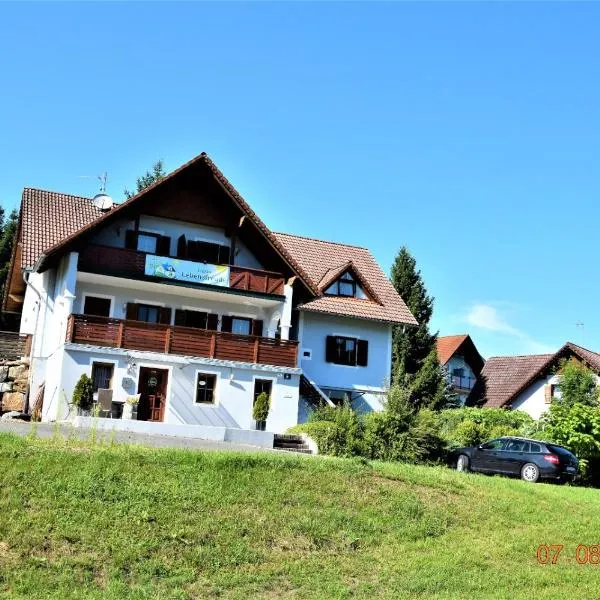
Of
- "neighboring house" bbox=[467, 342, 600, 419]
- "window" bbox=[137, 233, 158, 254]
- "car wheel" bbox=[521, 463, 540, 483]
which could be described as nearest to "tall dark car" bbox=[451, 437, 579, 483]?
"car wheel" bbox=[521, 463, 540, 483]

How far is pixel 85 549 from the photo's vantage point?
1280 centimetres

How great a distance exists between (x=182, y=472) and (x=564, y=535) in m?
7.32

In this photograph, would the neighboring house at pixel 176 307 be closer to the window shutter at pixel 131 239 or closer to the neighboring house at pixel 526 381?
the window shutter at pixel 131 239

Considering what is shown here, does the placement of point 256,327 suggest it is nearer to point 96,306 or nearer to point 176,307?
point 176,307

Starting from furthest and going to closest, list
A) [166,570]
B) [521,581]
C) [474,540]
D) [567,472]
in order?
[567,472] < [474,540] < [521,581] < [166,570]

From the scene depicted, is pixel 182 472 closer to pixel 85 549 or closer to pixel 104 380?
pixel 85 549

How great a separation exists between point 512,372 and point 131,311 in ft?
103

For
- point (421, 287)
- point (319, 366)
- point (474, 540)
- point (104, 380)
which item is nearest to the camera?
point (474, 540)

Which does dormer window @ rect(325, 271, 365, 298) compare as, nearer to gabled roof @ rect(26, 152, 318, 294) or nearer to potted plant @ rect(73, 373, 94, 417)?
gabled roof @ rect(26, 152, 318, 294)

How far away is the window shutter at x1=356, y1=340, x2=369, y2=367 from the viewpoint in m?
39.1

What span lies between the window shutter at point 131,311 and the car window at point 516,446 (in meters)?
14.6

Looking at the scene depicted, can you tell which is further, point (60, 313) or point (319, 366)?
point (319, 366)

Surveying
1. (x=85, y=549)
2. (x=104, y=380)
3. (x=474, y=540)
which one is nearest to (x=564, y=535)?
(x=474, y=540)

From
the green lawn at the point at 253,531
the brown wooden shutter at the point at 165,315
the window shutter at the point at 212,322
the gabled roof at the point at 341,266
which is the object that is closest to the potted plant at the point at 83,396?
the brown wooden shutter at the point at 165,315
